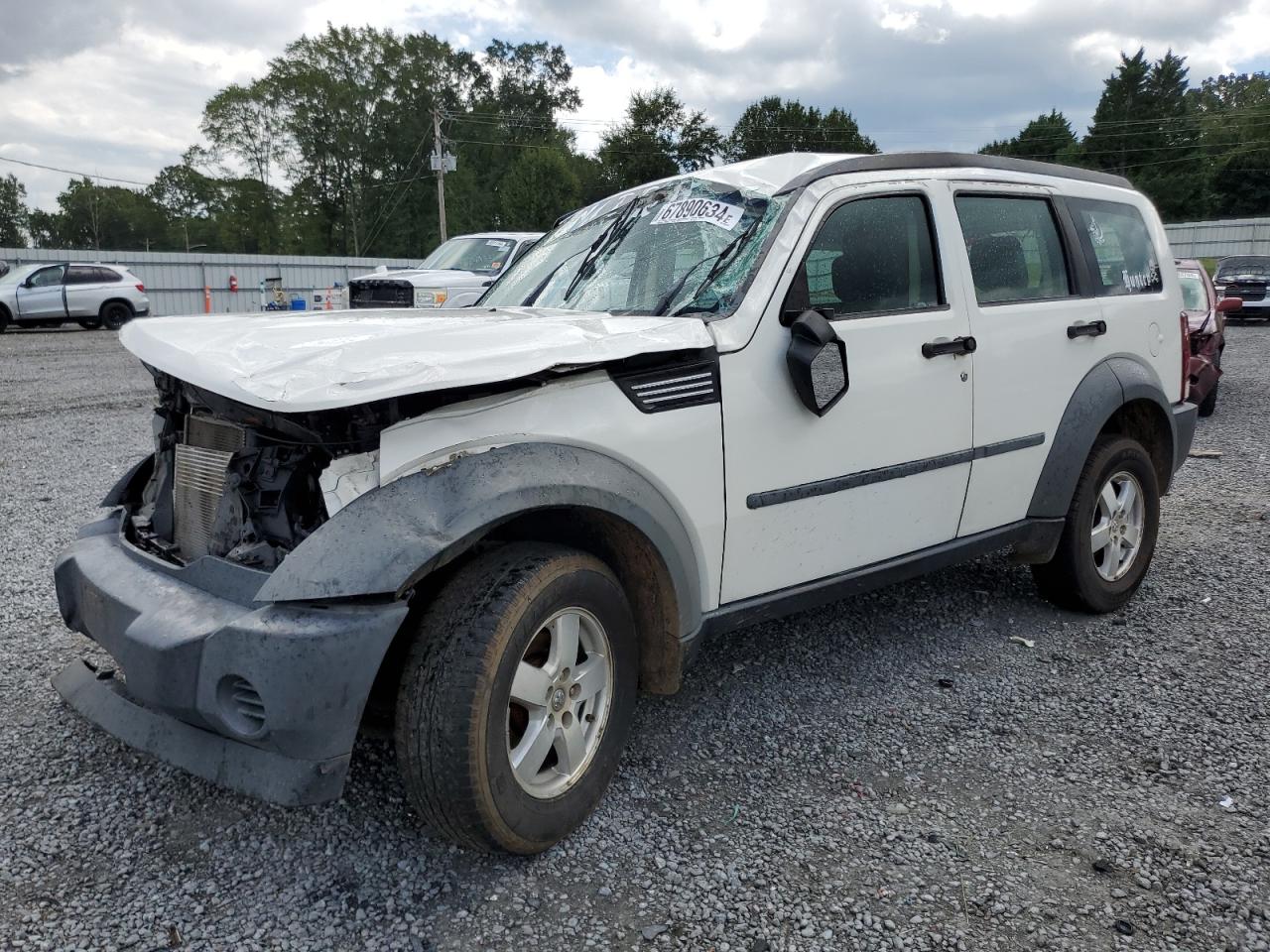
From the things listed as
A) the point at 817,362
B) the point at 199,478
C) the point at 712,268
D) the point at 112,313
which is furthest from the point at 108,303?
the point at 817,362

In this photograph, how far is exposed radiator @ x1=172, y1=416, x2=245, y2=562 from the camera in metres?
2.77

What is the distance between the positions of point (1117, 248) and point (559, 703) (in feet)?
→ 11.3

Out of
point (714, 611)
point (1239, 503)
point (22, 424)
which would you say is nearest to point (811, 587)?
point (714, 611)

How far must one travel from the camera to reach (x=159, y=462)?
3164 millimetres

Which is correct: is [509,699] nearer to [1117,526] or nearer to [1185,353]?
[1117,526]

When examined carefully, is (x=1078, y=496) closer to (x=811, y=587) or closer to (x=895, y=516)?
(x=895, y=516)

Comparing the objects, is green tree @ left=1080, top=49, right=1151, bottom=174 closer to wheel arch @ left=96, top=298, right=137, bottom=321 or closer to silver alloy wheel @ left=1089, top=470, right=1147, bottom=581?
wheel arch @ left=96, top=298, right=137, bottom=321

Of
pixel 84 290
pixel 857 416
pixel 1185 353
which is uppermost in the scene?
pixel 84 290

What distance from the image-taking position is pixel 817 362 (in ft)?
9.75

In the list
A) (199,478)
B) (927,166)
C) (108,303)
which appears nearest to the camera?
(199,478)

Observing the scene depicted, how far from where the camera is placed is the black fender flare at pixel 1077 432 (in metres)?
4.02

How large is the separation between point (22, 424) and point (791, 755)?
918 cm

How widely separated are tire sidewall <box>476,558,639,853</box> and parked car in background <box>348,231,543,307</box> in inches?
389

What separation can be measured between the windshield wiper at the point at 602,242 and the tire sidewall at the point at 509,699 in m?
1.51
